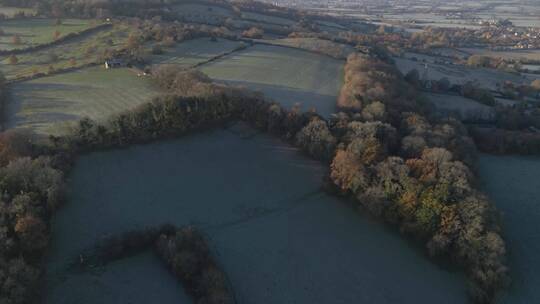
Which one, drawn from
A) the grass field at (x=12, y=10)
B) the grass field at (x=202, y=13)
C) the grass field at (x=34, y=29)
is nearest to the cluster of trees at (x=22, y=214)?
the grass field at (x=34, y=29)

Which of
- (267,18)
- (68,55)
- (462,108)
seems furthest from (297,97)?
(267,18)

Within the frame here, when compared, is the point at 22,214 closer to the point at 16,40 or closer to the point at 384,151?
the point at 384,151

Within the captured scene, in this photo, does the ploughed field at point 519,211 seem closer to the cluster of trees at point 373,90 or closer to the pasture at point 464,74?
the cluster of trees at point 373,90

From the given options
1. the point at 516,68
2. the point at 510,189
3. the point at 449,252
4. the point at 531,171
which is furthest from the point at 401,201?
the point at 516,68

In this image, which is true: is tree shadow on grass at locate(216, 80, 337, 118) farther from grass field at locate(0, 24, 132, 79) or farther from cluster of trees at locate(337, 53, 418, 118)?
grass field at locate(0, 24, 132, 79)

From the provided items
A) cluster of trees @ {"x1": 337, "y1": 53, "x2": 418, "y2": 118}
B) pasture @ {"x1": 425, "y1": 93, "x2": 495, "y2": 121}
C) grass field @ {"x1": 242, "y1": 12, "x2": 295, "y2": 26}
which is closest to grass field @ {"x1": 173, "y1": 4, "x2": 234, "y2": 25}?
grass field @ {"x1": 242, "y1": 12, "x2": 295, "y2": 26}

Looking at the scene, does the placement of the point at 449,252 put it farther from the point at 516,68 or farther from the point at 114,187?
the point at 516,68
